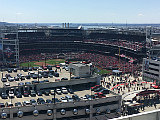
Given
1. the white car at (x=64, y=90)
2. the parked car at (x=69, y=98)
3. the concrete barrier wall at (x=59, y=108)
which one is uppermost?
the white car at (x=64, y=90)

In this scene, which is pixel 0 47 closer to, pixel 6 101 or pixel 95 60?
pixel 95 60

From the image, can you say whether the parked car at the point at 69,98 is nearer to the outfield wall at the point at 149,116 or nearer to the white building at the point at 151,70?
the outfield wall at the point at 149,116

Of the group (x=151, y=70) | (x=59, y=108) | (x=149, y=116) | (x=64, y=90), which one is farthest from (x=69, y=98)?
(x=151, y=70)

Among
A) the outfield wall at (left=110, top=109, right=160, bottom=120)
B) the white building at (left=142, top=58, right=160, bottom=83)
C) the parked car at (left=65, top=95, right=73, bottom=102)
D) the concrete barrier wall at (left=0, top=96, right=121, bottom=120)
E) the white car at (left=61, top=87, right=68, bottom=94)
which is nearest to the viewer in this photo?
the outfield wall at (left=110, top=109, right=160, bottom=120)

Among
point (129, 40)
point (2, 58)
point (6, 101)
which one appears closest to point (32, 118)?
point (6, 101)

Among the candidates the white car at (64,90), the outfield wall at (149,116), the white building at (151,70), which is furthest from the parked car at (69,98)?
the white building at (151,70)

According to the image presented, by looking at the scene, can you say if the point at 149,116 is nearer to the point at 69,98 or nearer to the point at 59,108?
the point at 59,108

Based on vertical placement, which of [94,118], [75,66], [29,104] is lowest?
[94,118]

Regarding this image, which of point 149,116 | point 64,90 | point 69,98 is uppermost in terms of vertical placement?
point 149,116

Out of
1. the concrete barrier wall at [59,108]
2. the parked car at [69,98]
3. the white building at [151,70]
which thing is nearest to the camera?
the concrete barrier wall at [59,108]

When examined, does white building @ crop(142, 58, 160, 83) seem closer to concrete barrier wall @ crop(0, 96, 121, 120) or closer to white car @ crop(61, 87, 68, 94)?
concrete barrier wall @ crop(0, 96, 121, 120)

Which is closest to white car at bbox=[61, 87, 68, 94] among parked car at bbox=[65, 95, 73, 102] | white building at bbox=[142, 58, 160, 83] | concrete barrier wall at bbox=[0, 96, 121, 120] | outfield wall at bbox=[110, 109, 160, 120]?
parked car at bbox=[65, 95, 73, 102]
